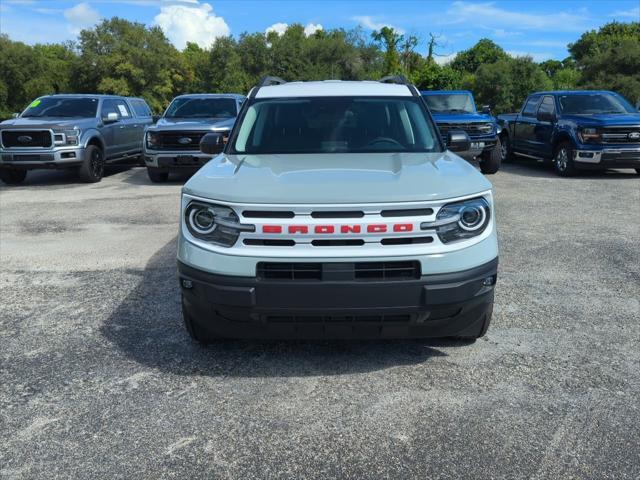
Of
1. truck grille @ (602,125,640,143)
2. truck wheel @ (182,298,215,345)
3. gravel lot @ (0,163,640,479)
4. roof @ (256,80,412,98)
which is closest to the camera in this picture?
gravel lot @ (0,163,640,479)

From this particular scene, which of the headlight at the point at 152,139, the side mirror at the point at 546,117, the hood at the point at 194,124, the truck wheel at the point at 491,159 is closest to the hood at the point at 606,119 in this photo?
the side mirror at the point at 546,117

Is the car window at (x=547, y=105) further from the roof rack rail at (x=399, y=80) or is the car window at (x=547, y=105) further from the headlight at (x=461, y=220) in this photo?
the headlight at (x=461, y=220)

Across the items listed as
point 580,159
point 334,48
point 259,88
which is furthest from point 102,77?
point 259,88

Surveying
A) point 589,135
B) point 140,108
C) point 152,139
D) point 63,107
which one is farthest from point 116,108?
point 589,135

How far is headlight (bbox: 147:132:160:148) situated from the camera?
11863mm

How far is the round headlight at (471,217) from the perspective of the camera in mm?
3336

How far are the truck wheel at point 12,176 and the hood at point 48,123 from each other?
93 centimetres

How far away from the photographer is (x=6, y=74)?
50719 millimetres

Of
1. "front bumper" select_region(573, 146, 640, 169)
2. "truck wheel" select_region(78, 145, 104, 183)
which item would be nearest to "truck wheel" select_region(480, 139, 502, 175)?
"front bumper" select_region(573, 146, 640, 169)

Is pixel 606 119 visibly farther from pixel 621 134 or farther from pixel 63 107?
pixel 63 107

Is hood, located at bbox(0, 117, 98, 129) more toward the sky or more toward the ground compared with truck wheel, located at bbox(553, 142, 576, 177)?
more toward the sky

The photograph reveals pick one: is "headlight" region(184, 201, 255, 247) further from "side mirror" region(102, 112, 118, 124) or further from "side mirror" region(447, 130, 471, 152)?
"side mirror" region(102, 112, 118, 124)

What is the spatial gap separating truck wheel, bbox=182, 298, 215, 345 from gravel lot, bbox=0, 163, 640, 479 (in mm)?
105

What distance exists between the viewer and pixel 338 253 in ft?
10.4
